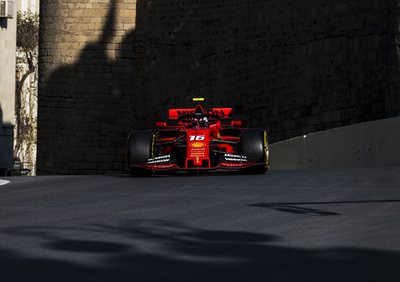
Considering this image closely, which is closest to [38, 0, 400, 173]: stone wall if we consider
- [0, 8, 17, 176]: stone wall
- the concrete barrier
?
the concrete barrier

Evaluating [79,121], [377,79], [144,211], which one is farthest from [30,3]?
[144,211]

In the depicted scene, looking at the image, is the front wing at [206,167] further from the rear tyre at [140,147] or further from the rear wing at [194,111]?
the rear wing at [194,111]

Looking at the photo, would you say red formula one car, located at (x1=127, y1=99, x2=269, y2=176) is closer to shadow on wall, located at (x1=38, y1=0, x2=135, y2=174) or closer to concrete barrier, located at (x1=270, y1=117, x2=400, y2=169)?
concrete barrier, located at (x1=270, y1=117, x2=400, y2=169)

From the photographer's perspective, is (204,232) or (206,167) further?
(206,167)

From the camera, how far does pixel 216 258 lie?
5.15 meters

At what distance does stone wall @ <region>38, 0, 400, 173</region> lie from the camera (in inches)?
765

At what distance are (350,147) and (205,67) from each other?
10.0m

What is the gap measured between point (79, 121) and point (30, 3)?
35862mm

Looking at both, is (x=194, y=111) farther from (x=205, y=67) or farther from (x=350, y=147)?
(x=205, y=67)

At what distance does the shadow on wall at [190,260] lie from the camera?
15.2 feet

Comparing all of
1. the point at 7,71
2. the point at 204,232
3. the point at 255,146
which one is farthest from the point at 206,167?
the point at 7,71

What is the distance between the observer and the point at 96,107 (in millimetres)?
28422

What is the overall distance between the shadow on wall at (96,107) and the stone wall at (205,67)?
3 cm

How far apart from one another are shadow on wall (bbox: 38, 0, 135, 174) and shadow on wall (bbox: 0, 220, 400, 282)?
72.5ft
